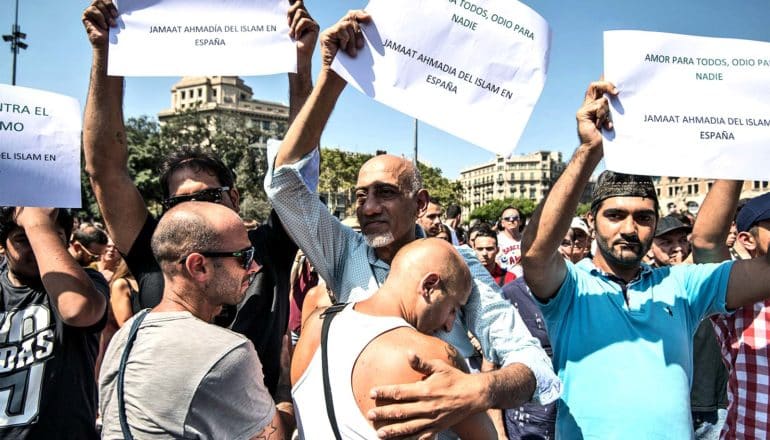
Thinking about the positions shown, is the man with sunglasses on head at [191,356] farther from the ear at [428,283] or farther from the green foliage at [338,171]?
the green foliage at [338,171]

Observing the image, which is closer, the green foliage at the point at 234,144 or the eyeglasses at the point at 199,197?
the eyeglasses at the point at 199,197

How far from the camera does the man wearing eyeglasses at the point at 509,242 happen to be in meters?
7.35

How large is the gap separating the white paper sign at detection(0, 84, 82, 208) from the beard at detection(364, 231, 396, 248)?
4.71ft

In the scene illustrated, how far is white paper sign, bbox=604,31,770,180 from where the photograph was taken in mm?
2184

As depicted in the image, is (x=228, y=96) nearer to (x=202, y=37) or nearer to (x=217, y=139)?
(x=217, y=139)

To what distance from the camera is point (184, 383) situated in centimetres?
155

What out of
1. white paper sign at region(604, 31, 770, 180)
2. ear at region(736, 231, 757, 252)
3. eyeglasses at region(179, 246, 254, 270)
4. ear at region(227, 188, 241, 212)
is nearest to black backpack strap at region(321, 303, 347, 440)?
eyeglasses at region(179, 246, 254, 270)

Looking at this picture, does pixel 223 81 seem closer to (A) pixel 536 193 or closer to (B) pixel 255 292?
(A) pixel 536 193

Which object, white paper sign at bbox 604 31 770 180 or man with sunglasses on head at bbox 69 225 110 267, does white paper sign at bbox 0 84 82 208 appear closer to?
white paper sign at bbox 604 31 770 180

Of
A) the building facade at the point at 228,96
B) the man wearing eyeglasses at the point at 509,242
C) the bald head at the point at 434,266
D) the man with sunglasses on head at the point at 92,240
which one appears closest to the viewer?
the bald head at the point at 434,266

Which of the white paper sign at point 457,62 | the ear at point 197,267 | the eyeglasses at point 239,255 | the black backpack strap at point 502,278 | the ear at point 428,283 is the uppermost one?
the white paper sign at point 457,62

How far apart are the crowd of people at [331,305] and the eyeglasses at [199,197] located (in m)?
0.01

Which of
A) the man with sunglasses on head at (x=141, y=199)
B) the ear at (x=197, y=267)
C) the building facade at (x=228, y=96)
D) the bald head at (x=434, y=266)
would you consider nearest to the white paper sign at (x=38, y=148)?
the man with sunglasses on head at (x=141, y=199)

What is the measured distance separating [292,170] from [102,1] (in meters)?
1.20
